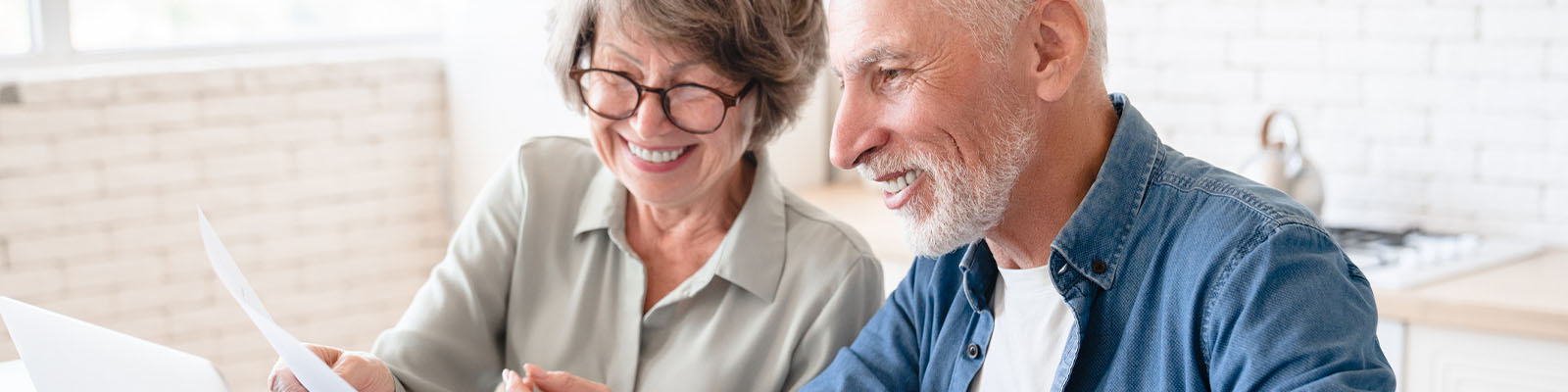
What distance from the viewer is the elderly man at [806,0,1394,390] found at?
131 cm

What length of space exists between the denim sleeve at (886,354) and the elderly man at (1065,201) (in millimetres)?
144

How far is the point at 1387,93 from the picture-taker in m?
3.22

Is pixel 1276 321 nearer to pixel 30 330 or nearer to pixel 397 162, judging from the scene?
pixel 30 330

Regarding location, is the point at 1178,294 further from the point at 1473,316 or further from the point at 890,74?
the point at 1473,316

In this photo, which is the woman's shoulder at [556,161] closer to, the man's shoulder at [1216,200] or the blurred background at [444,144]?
the blurred background at [444,144]

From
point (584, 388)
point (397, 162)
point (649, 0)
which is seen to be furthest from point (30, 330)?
point (397, 162)

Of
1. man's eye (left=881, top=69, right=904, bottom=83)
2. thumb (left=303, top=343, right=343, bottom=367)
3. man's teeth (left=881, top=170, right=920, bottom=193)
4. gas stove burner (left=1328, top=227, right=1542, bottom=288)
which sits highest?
man's eye (left=881, top=69, right=904, bottom=83)

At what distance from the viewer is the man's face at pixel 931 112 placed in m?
1.42

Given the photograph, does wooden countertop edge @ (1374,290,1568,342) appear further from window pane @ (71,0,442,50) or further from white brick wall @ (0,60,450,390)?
window pane @ (71,0,442,50)

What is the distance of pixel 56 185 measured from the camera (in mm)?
3354

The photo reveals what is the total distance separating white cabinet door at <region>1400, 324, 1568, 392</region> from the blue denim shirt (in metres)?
1.39

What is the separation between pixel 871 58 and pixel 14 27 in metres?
2.82

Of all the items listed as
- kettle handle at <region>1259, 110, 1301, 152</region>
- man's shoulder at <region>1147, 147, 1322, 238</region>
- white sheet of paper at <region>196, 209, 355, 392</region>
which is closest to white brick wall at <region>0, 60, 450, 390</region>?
white sheet of paper at <region>196, 209, 355, 392</region>

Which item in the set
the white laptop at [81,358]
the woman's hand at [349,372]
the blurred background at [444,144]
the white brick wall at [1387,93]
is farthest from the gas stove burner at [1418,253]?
the white laptop at [81,358]
